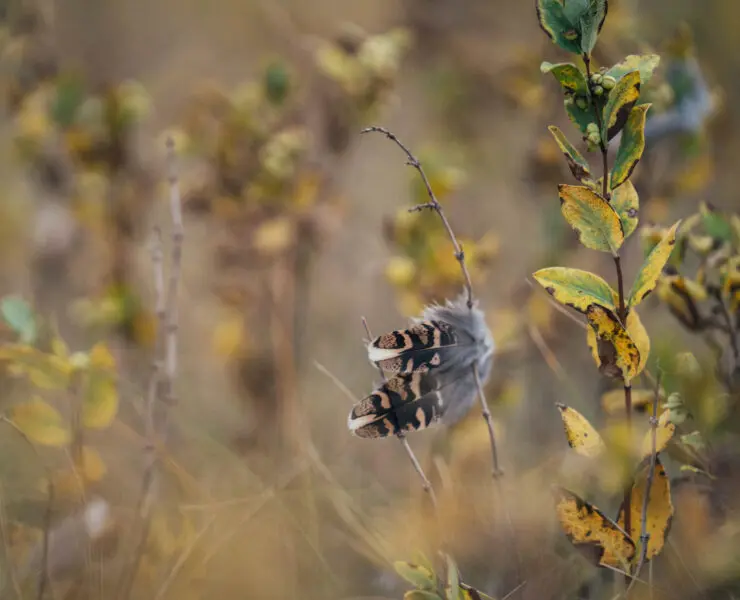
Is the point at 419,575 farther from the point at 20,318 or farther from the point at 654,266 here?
the point at 20,318

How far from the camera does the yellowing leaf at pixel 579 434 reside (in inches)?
14.5

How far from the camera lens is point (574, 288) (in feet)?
1.16

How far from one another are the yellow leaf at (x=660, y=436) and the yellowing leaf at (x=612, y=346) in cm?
4

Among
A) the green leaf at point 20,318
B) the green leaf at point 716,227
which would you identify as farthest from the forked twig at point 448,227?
the green leaf at point 20,318

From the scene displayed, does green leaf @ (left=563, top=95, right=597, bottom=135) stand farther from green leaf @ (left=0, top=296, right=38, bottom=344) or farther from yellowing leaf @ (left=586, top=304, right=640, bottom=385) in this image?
green leaf @ (left=0, top=296, right=38, bottom=344)

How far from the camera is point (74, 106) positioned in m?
0.90

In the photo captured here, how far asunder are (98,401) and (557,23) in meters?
0.45

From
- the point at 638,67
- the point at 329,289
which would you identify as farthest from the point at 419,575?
the point at 329,289

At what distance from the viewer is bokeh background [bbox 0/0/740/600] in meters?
0.58

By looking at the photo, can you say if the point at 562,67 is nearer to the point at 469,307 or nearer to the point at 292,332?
the point at 469,307

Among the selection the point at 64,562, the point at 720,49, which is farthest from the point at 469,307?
the point at 720,49

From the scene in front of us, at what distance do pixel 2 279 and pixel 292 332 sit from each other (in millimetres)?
544

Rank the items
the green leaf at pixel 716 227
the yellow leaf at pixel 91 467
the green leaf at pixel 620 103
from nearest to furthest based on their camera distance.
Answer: the green leaf at pixel 620 103, the green leaf at pixel 716 227, the yellow leaf at pixel 91 467

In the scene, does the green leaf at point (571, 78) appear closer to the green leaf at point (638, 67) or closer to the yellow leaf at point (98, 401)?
the green leaf at point (638, 67)
